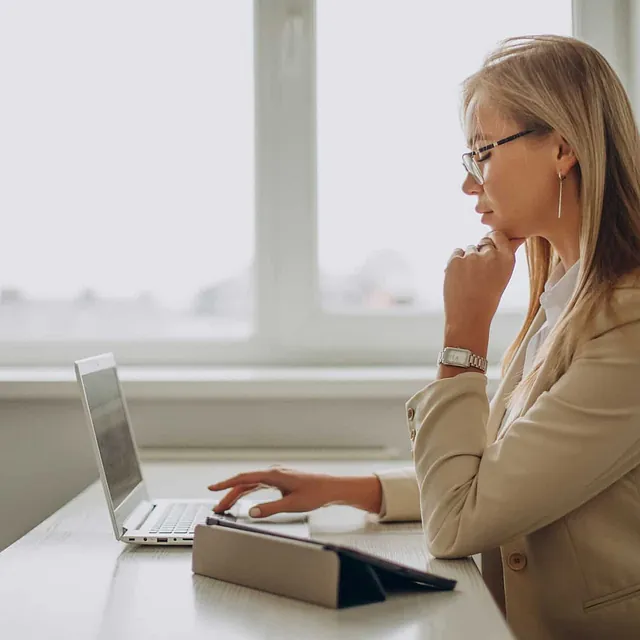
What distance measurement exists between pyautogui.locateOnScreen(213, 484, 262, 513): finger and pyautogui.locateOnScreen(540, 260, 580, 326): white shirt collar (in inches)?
18.8

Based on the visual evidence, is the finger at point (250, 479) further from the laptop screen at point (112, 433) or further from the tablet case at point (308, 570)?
the tablet case at point (308, 570)

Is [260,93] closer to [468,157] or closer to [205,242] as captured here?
[205,242]

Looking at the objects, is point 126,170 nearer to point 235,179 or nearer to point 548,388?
point 235,179

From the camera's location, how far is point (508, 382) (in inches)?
51.3

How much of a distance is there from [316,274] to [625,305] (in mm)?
1071

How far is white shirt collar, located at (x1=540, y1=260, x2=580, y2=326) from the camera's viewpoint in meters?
1.18

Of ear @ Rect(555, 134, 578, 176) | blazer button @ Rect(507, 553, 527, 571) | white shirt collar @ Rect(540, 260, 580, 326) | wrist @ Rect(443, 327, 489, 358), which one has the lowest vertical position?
blazer button @ Rect(507, 553, 527, 571)

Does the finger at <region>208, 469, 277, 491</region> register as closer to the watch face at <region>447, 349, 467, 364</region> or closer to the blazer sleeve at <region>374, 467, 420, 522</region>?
the blazer sleeve at <region>374, 467, 420, 522</region>

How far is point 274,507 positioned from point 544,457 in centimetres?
41

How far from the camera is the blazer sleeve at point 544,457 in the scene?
3.21 ft

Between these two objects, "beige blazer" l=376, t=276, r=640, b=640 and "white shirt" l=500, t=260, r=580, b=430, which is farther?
"white shirt" l=500, t=260, r=580, b=430

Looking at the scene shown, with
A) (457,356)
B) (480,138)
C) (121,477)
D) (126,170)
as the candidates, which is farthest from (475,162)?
(126,170)

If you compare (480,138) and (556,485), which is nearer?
(556,485)

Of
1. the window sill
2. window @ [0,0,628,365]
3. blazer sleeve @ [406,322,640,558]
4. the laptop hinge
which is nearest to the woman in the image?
blazer sleeve @ [406,322,640,558]
